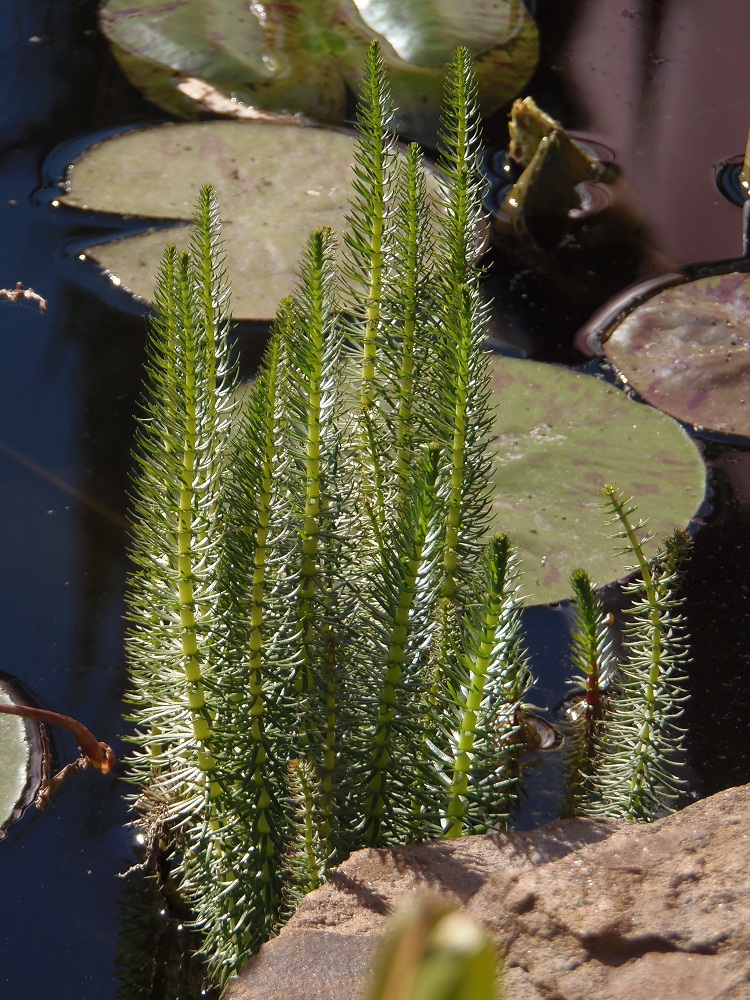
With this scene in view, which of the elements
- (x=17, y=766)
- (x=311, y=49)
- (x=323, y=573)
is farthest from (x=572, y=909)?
(x=311, y=49)

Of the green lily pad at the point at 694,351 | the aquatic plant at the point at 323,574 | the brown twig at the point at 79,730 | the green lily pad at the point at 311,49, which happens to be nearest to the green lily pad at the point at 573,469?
the green lily pad at the point at 694,351

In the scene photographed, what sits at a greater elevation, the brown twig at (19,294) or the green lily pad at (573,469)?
the brown twig at (19,294)

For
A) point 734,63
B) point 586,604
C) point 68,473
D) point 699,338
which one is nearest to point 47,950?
point 586,604

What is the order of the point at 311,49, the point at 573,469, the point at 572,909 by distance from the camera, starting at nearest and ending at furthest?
the point at 572,909 < the point at 573,469 < the point at 311,49

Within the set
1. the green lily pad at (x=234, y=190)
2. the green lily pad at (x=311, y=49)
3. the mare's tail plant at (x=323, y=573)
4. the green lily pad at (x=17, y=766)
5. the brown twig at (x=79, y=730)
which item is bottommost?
the green lily pad at (x=17, y=766)

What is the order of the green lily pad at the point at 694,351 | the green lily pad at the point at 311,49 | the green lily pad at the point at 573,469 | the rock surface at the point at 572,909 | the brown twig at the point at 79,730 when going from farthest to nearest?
the green lily pad at the point at 311,49 < the green lily pad at the point at 694,351 < the green lily pad at the point at 573,469 < the brown twig at the point at 79,730 < the rock surface at the point at 572,909

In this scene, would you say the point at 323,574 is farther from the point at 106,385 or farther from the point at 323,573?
the point at 106,385

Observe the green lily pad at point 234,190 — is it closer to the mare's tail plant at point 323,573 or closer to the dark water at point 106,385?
the dark water at point 106,385
